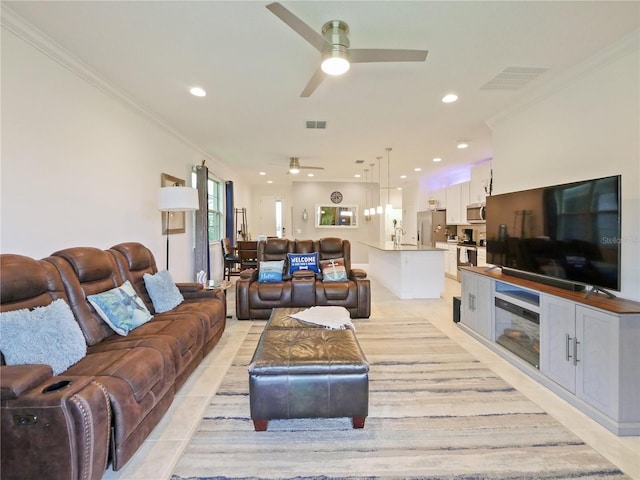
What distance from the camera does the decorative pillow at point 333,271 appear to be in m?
4.42

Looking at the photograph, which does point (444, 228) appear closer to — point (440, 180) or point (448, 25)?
point (440, 180)

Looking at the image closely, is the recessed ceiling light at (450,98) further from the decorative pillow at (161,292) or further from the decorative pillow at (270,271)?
the decorative pillow at (161,292)

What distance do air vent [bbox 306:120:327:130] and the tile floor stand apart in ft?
9.40

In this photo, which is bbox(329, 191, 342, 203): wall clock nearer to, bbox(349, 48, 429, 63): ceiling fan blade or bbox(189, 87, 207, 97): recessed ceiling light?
bbox(189, 87, 207, 97): recessed ceiling light

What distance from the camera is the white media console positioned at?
1.84 meters

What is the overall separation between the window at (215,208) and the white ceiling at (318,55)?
7.38 feet

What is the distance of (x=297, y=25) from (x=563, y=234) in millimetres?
2511

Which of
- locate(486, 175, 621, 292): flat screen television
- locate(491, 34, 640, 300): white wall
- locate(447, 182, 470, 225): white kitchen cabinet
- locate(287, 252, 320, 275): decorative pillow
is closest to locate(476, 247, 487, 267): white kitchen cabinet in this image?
locate(447, 182, 470, 225): white kitchen cabinet

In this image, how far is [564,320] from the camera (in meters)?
2.21

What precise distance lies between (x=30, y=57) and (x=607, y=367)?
453 cm

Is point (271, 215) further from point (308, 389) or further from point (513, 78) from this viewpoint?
point (308, 389)

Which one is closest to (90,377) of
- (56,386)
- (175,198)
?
(56,386)

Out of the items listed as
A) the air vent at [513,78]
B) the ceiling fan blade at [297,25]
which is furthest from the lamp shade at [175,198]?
the air vent at [513,78]

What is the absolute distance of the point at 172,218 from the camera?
4312 millimetres
